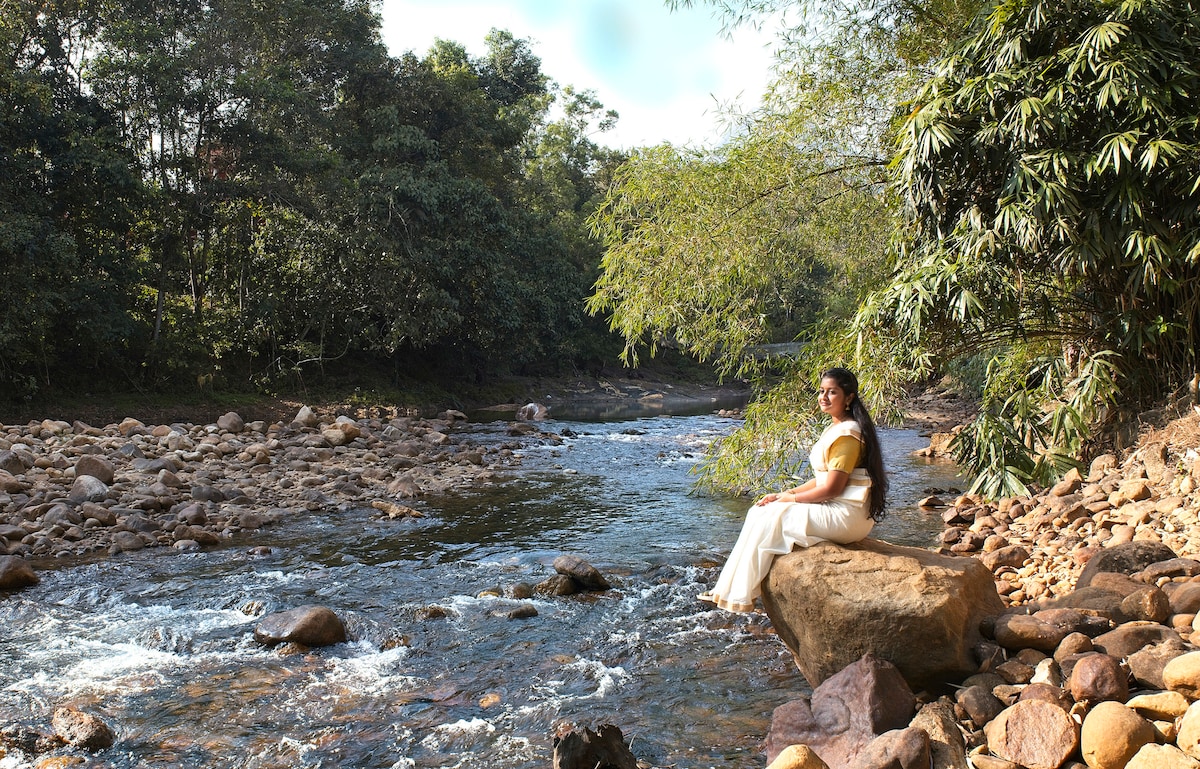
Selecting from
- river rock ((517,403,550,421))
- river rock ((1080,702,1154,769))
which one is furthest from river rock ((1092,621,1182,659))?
river rock ((517,403,550,421))

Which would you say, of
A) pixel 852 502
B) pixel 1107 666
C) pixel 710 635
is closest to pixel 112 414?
pixel 710 635

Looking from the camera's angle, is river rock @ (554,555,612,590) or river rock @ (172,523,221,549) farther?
river rock @ (172,523,221,549)

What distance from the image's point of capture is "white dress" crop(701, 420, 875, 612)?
16.8 ft

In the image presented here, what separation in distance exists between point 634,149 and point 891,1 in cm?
327

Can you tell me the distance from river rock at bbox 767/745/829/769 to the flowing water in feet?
2.32

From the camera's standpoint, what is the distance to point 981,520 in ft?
29.4

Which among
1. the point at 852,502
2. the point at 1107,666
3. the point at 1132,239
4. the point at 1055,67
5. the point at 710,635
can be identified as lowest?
the point at 710,635

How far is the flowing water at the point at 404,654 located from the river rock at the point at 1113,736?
1.71 metres

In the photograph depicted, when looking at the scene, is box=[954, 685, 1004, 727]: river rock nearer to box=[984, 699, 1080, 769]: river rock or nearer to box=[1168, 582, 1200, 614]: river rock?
box=[984, 699, 1080, 769]: river rock

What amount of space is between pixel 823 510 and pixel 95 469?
10.8 m

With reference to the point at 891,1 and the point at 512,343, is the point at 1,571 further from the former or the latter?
the point at 512,343

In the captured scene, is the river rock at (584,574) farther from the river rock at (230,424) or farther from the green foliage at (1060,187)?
the river rock at (230,424)

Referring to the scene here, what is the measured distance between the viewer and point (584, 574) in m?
7.98

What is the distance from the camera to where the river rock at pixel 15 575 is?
788cm
